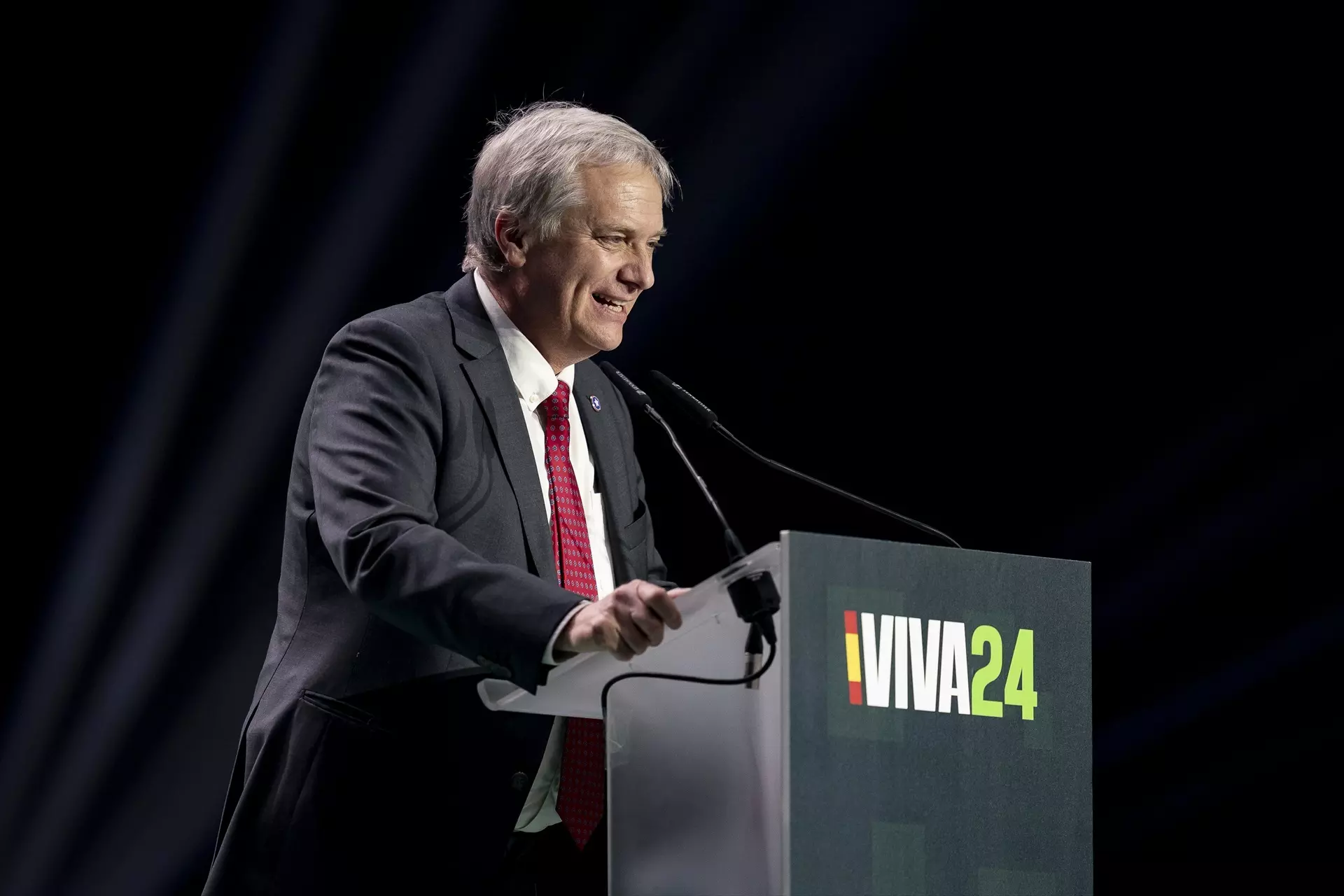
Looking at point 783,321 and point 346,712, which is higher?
point 783,321

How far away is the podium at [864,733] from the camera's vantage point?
131 centimetres

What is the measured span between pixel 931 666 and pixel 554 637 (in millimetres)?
374

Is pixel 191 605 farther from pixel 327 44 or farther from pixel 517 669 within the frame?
pixel 517 669

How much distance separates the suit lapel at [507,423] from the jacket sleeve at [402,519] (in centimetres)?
8

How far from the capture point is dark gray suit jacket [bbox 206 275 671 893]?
1.68 meters

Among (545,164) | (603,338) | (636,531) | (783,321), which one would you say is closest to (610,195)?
(545,164)

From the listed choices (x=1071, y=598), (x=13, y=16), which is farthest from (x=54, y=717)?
(x=1071, y=598)

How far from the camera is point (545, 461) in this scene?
1.96 meters

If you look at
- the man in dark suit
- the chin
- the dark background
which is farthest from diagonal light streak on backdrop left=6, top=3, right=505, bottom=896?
the chin

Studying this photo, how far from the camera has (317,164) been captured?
8.87 ft

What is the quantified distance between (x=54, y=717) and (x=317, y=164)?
110 cm

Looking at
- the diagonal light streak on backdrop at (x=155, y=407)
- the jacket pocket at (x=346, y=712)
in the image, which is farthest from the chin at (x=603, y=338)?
the diagonal light streak on backdrop at (x=155, y=407)

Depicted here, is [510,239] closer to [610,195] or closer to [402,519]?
[610,195]

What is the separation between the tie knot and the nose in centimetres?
21
